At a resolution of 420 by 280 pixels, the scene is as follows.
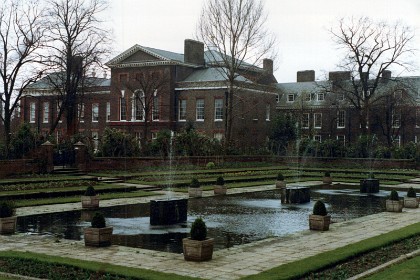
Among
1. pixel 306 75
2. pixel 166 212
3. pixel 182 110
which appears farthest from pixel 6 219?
pixel 306 75

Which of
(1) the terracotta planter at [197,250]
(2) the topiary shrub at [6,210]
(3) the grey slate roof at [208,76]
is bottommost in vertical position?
(1) the terracotta planter at [197,250]

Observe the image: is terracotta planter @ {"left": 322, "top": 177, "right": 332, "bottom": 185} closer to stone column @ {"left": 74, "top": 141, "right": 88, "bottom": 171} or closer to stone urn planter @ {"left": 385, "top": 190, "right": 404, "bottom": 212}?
stone urn planter @ {"left": 385, "top": 190, "right": 404, "bottom": 212}

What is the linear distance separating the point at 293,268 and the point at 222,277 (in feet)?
5.06

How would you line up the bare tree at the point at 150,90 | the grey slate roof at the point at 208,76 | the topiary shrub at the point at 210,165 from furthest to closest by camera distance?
the grey slate roof at the point at 208,76 < the bare tree at the point at 150,90 < the topiary shrub at the point at 210,165

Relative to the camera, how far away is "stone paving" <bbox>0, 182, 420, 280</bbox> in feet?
37.1

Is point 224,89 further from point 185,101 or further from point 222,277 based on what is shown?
point 222,277

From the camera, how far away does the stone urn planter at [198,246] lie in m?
12.0

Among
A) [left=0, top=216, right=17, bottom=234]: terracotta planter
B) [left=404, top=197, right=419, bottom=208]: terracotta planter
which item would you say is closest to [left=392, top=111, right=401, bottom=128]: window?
[left=404, top=197, right=419, bottom=208]: terracotta planter

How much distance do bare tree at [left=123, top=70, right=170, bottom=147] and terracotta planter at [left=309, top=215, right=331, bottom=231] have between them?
4277 centimetres

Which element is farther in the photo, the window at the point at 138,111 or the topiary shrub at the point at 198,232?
the window at the point at 138,111

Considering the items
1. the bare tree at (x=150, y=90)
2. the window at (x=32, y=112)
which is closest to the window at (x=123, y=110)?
the bare tree at (x=150, y=90)

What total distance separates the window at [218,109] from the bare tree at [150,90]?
5.87m

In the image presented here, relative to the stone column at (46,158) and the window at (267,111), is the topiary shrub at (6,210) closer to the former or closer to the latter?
the stone column at (46,158)

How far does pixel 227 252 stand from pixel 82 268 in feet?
11.6
